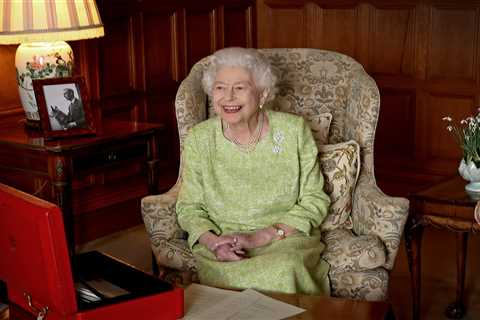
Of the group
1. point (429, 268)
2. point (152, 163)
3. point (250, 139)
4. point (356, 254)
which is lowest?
point (429, 268)

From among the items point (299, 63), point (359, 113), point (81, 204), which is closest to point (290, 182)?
point (359, 113)

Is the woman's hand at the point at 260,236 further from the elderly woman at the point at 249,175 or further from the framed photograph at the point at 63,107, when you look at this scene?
the framed photograph at the point at 63,107

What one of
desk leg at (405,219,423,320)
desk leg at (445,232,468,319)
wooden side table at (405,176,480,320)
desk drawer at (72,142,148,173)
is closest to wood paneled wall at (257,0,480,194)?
desk leg at (445,232,468,319)

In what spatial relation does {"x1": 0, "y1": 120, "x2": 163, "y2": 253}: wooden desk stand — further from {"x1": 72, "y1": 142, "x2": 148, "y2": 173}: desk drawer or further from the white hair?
the white hair

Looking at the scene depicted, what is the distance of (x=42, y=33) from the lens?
3135mm

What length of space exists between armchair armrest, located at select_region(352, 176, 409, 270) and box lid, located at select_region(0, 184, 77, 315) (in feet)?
4.01

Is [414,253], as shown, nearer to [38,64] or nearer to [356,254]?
[356,254]

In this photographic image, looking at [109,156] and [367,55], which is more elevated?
[367,55]

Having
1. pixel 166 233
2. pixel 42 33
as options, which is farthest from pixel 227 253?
pixel 42 33

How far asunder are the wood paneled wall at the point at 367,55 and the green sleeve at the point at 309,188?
178cm

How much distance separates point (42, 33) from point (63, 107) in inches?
11.8

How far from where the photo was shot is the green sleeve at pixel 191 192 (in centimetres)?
267

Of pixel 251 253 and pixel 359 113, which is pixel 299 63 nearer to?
pixel 359 113

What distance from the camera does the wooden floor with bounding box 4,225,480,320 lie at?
3.28 metres
